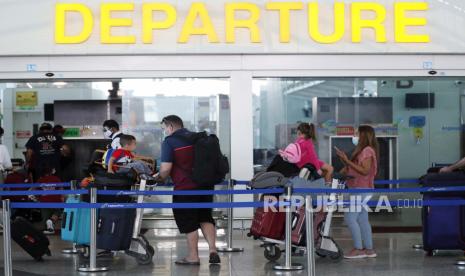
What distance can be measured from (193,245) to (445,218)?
2.84 meters

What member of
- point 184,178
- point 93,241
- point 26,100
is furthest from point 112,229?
point 26,100

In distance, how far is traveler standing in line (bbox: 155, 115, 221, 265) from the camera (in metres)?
9.26

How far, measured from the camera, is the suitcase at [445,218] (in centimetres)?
954

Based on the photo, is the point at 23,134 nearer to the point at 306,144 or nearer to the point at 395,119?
the point at 395,119

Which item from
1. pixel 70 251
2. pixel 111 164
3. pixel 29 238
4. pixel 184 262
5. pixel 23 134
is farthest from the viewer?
pixel 23 134

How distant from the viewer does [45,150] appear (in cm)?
1335

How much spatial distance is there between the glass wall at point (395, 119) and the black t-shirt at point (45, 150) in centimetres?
355

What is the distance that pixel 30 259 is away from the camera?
10094 millimetres

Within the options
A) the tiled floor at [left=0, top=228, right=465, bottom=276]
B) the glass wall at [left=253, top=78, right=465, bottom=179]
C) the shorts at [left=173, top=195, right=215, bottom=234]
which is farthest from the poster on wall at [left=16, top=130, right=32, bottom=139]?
the shorts at [left=173, top=195, right=215, bottom=234]

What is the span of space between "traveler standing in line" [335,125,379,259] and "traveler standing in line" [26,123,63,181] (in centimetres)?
533
